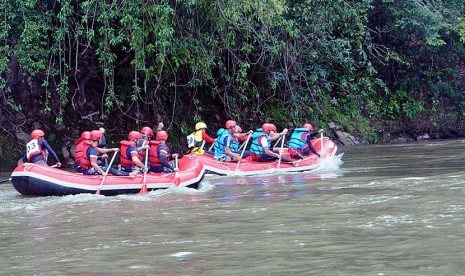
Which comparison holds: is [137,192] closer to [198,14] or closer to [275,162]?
[275,162]

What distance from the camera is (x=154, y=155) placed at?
1340 centimetres

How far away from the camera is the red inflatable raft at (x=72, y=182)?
38.4ft

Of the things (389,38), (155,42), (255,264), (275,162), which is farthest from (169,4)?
(389,38)

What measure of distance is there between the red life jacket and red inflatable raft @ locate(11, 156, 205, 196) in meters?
0.63

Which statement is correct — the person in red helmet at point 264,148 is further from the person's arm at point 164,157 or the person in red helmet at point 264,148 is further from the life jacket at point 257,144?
the person's arm at point 164,157

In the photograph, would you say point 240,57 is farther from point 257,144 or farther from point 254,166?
point 254,166

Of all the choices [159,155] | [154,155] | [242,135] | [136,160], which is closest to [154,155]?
[154,155]

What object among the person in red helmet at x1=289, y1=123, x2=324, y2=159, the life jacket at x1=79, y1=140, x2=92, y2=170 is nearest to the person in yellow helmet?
the person in red helmet at x1=289, y1=123, x2=324, y2=159

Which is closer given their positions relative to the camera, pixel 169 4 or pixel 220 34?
pixel 169 4

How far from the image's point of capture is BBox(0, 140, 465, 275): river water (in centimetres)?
664

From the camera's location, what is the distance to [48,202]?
36.7 ft

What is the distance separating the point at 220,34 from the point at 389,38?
9978 millimetres

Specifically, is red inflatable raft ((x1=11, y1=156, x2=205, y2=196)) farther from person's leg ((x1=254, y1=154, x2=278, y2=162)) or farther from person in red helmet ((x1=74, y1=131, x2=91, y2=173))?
person's leg ((x1=254, y1=154, x2=278, y2=162))

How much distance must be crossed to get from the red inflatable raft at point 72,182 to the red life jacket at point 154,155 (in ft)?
2.07
